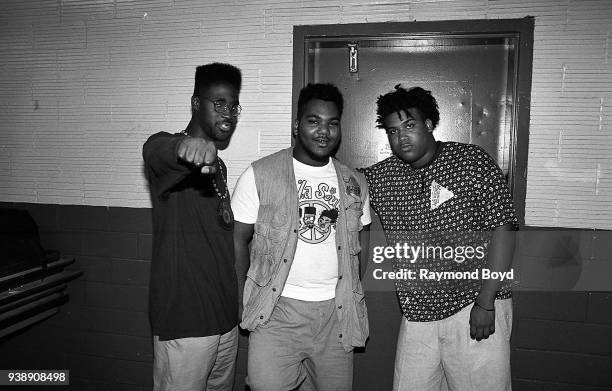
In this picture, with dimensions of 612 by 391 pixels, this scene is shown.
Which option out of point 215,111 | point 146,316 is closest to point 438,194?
point 215,111

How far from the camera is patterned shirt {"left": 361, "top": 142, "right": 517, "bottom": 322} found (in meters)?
2.41

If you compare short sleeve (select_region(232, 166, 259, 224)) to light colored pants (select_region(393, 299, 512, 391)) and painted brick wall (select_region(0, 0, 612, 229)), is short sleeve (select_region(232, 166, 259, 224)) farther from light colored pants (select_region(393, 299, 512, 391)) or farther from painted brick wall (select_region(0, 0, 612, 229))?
light colored pants (select_region(393, 299, 512, 391))

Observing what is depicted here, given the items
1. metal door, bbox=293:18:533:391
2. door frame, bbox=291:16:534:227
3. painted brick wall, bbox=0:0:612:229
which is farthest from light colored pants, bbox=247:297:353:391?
door frame, bbox=291:16:534:227

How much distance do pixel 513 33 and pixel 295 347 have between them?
2.58 m

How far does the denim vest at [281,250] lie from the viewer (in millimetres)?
2506

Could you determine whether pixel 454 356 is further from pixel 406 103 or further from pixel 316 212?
pixel 406 103

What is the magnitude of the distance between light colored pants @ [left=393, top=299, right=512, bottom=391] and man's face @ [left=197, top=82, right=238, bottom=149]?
64.3 inches

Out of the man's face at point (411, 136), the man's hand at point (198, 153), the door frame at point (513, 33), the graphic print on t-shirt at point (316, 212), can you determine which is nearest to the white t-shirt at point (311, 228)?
the graphic print on t-shirt at point (316, 212)

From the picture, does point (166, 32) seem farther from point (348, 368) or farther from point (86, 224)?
point (348, 368)

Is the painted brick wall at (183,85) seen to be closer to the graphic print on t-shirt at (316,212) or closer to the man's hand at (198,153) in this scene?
the graphic print on t-shirt at (316,212)

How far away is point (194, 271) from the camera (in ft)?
7.81

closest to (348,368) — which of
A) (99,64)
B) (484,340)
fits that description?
(484,340)

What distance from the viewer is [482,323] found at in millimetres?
2363

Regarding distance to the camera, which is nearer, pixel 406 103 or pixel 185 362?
pixel 185 362
